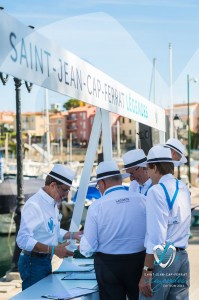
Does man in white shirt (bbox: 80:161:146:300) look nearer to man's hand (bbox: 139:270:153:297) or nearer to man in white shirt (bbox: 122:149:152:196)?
man's hand (bbox: 139:270:153:297)

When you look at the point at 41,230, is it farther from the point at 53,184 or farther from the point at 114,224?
the point at 114,224

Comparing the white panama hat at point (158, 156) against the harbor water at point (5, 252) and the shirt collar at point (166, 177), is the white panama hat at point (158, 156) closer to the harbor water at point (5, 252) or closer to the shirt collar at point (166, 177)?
the shirt collar at point (166, 177)

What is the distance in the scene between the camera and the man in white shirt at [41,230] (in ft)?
15.2

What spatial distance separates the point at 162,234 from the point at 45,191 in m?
1.25

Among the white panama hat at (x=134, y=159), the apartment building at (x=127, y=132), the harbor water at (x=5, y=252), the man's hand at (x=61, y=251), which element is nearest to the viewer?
the man's hand at (x=61, y=251)

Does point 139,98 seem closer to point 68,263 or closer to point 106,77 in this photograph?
point 106,77

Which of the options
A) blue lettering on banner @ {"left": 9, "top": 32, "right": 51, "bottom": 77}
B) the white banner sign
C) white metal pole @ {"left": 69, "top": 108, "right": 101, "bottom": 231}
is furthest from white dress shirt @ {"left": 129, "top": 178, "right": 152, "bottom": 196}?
blue lettering on banner @ {"left": 9, "top": 32, "right": 51, "bottom": 77}

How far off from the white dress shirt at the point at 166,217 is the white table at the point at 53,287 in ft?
2.61

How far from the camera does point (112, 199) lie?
4.32m

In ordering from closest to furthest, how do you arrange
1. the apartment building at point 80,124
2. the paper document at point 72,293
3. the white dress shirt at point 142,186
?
the paper document at point 72,293 → the white dress shirt at point 142,186 → the apartment building at point 80,124

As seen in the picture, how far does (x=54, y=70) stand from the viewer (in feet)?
15.4

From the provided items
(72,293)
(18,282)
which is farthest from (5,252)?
(72,293)

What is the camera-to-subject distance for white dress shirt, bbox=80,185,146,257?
4.31m

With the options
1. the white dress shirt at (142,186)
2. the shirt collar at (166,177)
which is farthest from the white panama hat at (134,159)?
the shirt collar at (166,177)
